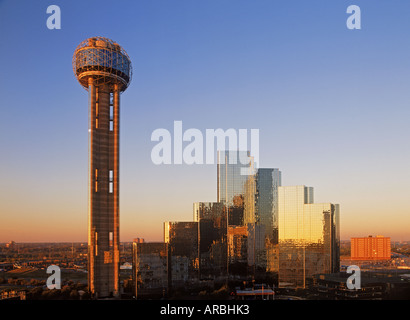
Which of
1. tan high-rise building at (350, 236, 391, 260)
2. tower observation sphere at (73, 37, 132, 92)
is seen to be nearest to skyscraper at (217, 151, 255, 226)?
tan high-rise building at (350, 236, 391, 260)

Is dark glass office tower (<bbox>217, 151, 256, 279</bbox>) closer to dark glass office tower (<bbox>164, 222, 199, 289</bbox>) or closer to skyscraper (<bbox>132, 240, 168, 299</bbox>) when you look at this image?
dark glass office tower (<bbox>164, 222, 199, 289</bbox>)

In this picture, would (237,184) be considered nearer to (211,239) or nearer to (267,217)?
(267,217)

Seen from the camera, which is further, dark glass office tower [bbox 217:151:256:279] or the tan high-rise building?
the tan high-rise building

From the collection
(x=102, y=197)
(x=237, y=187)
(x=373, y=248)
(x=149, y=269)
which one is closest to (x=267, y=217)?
(x=237, y=187)

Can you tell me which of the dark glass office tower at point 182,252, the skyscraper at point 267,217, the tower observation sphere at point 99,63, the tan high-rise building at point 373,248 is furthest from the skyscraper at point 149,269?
the tan high-rise building at point 373,248

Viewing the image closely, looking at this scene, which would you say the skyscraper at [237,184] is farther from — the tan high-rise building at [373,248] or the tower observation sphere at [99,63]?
the tower observation sphere at [99,63]

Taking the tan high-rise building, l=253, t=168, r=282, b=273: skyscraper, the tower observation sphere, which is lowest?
the tan high-rise building

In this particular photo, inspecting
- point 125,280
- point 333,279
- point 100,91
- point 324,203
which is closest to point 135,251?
point 125,280
